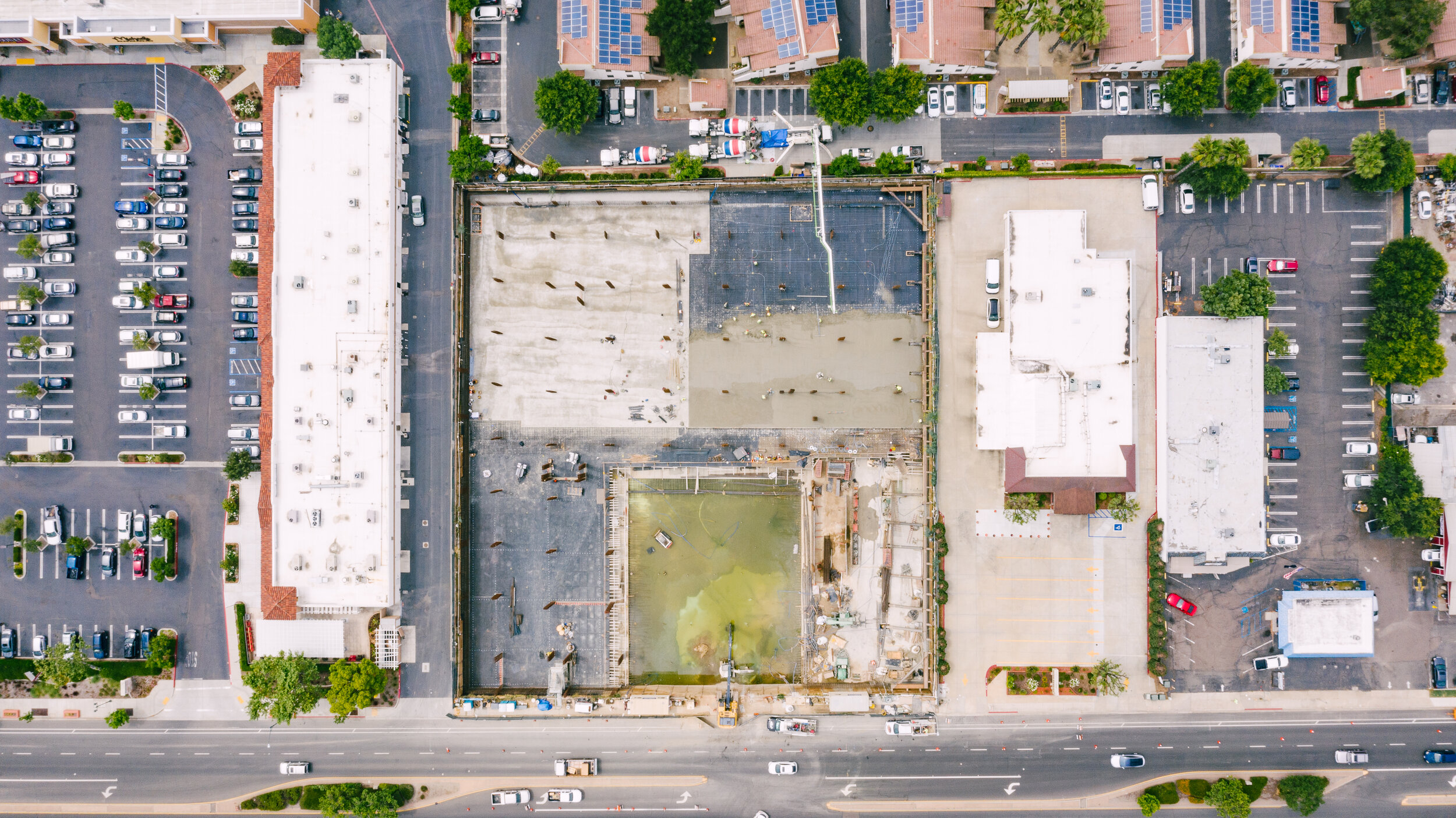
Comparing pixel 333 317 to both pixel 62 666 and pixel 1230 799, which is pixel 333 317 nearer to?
pixel 62 666

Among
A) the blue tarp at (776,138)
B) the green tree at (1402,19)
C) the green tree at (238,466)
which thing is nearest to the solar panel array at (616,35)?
the blue tarp at (776,138)

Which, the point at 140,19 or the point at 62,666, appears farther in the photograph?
the point at 140,19

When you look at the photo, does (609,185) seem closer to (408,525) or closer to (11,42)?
(408,525)

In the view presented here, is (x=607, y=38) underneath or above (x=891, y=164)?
above

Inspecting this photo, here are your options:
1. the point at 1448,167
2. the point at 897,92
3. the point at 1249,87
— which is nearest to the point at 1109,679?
the point at 1249,87

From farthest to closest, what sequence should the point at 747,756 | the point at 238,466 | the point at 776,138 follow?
the point at 747,756, the point at 776,138, the point at 238,466

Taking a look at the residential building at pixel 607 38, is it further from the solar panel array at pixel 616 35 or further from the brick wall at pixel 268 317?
the brick wall at pixel 268 317

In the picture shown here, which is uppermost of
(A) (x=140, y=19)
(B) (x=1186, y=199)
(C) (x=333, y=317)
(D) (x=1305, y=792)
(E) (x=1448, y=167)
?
(A) (x=140, y=19)
